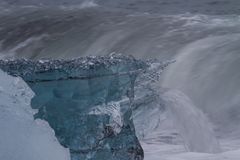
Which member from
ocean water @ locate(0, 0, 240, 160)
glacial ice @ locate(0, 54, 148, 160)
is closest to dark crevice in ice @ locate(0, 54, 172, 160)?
glacial ice @ locate(0, 54, 148, 160)

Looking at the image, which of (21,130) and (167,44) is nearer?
(21,130)

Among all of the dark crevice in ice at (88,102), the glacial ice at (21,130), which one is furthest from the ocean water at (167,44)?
the glacial ice at (21,130)

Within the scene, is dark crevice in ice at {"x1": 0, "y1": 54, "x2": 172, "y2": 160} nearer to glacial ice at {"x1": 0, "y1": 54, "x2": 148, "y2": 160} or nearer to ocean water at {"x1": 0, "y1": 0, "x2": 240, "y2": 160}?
glacial ice at {"x1": 0, "y1": 54, "x2": 148, "y2": 160}

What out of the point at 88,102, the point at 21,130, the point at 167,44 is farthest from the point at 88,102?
the point at 167,44

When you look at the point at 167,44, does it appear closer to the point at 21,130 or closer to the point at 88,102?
the point at 88,102

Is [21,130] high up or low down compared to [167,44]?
up

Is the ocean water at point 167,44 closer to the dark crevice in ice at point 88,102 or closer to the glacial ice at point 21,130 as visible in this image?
the dark crevice in ice at point 88,102

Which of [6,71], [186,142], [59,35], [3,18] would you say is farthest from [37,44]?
[6,71]
